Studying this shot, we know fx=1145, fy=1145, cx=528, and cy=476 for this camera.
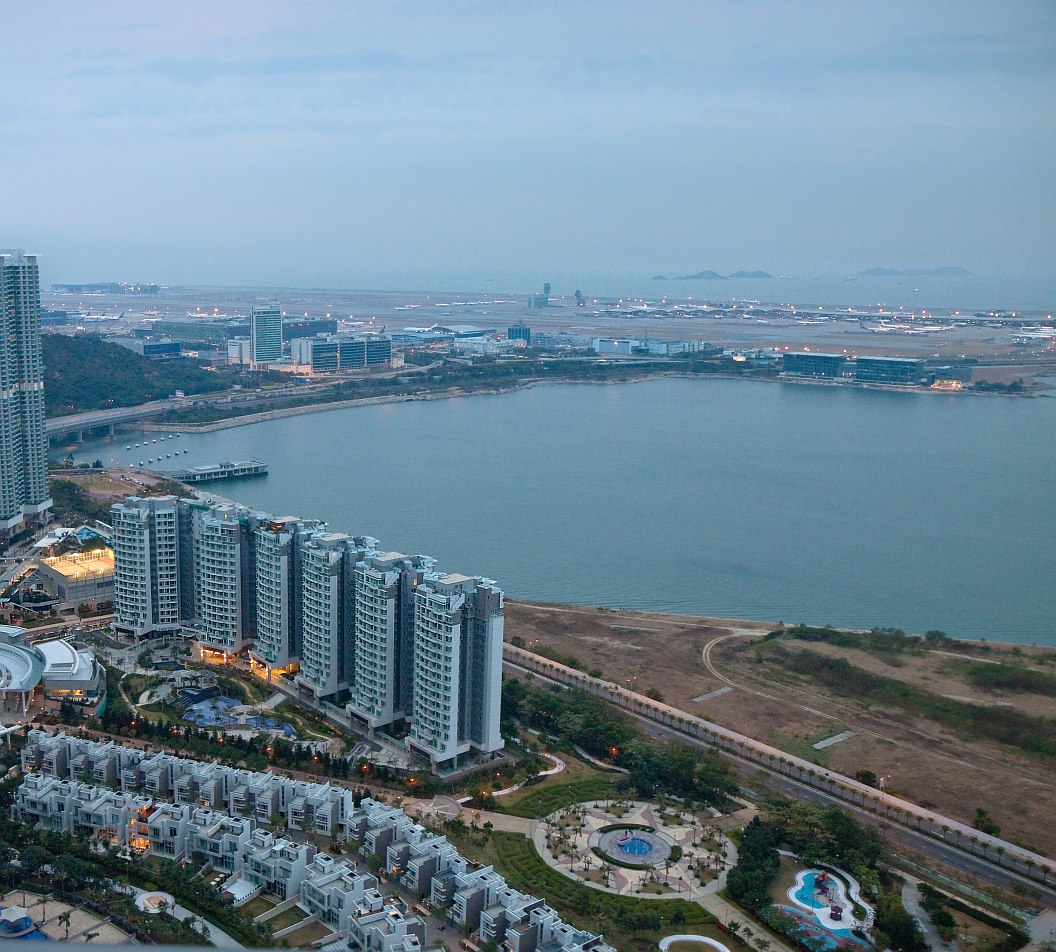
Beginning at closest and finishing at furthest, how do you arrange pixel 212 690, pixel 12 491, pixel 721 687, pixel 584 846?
pixel 584 846 → pixel 212 690 → pixel 721 687 → pixel 12 491

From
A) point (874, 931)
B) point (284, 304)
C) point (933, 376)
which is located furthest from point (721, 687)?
point (284, 304)

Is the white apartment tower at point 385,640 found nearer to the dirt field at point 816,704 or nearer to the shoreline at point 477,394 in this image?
the dirt field at point 816,704

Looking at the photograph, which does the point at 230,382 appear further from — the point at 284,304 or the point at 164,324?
the point at 284,304

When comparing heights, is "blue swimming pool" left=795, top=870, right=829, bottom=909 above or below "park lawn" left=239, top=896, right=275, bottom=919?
below

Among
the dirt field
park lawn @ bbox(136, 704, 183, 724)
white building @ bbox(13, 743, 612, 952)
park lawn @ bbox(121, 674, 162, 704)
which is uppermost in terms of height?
white building @ bbox(13, 743, 612, 952)

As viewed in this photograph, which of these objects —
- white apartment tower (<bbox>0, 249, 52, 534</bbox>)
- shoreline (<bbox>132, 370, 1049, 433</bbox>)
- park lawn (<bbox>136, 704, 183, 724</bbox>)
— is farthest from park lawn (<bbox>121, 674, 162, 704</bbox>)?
shoreline (<bbox>132, 370, 1049, 433</bbox>)

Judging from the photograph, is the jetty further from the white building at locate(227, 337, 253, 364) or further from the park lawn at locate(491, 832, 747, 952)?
the park lawn at locate(491, 832, 747, 952)
